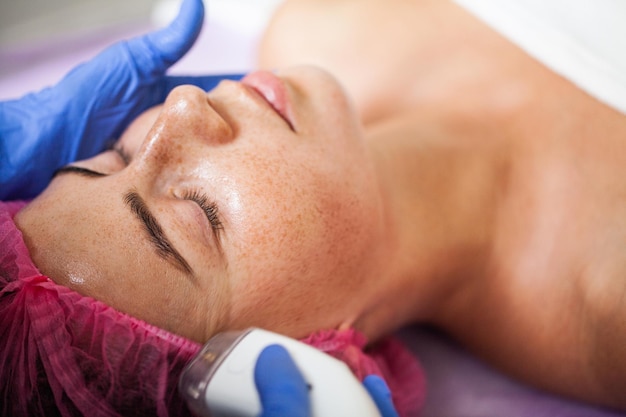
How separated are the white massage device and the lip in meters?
0.37

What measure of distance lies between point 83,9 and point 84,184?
1.62 metres

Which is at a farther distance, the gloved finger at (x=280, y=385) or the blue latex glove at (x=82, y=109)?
the blue latex glove at (x=82, y=109)

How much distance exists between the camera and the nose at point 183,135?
0.84m

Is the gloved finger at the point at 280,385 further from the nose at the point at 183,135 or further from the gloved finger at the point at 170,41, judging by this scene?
the gloved finger at the point at 170,41

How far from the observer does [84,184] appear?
2.77 feet

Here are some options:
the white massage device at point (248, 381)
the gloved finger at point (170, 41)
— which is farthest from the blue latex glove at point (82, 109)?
the white massage device at point (248, 381)

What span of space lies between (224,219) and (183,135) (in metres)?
0.16

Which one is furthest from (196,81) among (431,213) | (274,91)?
(431,213)

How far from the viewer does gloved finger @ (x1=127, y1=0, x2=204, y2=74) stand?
1051 mm

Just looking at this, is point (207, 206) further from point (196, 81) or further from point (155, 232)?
point (196, 81)

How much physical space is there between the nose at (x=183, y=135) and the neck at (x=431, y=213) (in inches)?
13.4

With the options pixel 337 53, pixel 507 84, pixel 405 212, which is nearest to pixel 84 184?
pixel 405 212

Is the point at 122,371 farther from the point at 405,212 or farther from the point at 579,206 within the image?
the point at 579,206

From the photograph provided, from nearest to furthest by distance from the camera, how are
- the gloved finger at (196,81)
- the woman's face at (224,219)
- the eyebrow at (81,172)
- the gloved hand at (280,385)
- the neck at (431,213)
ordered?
the gloved hand at (280,385) → the woman's face at (224,219) → the eyebrow at (81,172) → the neck at (431,213) → the gloved finger at (196,81)
